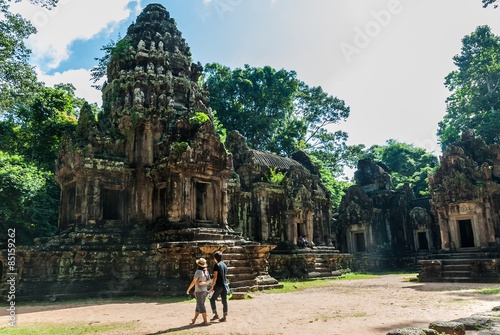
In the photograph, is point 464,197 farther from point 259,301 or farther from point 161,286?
point 161,286

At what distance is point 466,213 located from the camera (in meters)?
20.2

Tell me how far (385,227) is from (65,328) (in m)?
27.8

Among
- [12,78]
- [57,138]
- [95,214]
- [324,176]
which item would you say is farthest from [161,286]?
[324,176]

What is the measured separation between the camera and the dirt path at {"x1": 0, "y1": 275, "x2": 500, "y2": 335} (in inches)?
278

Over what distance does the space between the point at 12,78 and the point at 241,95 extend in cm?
2223

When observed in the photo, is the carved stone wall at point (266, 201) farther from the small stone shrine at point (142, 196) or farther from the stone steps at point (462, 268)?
the stone steps at point (462, 268)

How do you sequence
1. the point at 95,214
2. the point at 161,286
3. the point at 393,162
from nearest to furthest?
1. the point at 161,286
2. the point at 95,214
3. the point at 393,162

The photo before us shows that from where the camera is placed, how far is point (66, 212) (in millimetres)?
15977

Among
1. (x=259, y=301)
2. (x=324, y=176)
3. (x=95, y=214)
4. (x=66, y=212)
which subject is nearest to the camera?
(x=259, y=301)

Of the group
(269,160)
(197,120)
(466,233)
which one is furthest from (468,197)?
(197,120)

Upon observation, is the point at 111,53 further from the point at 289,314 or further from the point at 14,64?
the point at 289,314

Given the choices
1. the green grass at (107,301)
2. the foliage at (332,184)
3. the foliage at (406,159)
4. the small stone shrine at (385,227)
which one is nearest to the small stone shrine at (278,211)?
the small stone shrine at (385,227)

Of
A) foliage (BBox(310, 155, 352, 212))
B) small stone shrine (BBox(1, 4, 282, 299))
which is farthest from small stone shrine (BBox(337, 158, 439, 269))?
small stone shrine (BBox(1, 4, 282, 299))

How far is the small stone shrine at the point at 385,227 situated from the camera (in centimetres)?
2908
